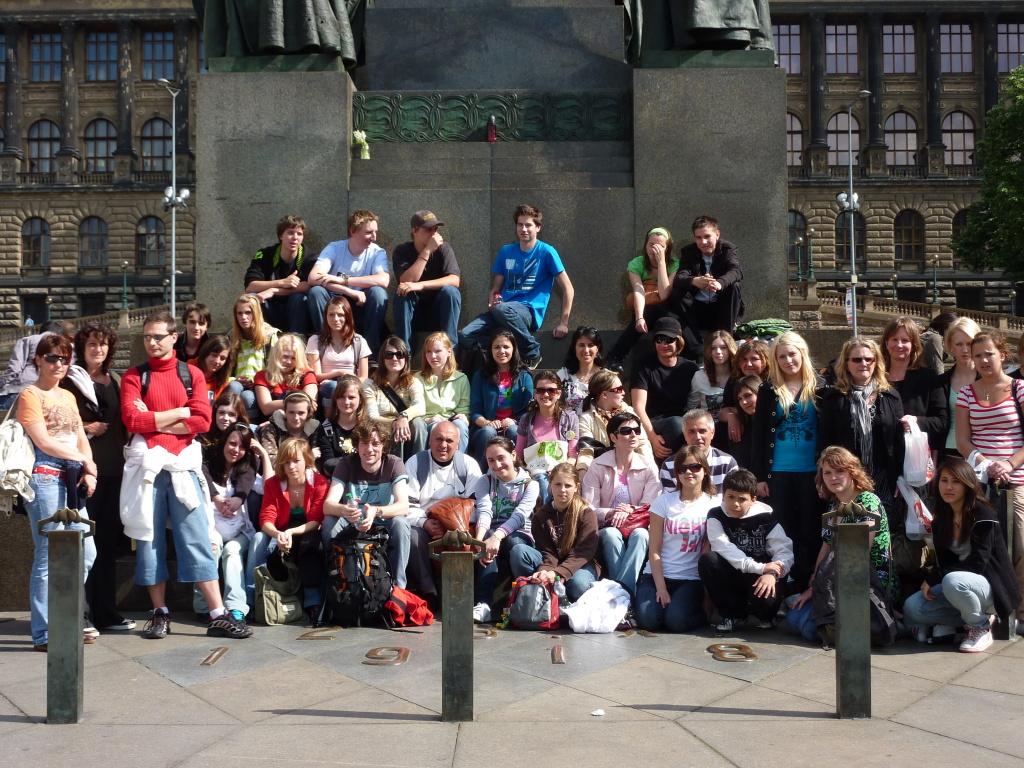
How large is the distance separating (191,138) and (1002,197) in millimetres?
40974

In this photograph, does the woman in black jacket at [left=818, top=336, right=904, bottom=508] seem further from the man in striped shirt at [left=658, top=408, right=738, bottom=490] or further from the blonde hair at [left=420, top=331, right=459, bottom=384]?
the blonde hair at [left=420, top=331, right=459, bottom=384]

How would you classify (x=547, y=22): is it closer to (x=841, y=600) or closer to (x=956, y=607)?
(x=956, y=607)

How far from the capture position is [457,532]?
5781mm

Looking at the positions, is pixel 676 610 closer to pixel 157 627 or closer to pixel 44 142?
pixel 157 627

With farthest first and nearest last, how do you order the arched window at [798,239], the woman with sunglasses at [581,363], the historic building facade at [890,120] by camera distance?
the historic building facade at [890,120] < the arched window at [798,239] < the woman with sunglasses at [581,363]

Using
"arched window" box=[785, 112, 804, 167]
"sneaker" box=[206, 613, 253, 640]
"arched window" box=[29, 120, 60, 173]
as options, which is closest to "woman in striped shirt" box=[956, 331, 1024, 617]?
"sneaker" box=[206, 613, 253, 640]

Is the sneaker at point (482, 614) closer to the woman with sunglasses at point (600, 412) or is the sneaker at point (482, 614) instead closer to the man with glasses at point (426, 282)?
the woman with sunglasses at point (600, 412)

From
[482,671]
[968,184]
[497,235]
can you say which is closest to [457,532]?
[482,671]

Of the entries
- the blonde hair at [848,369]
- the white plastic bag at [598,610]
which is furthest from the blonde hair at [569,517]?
the blonde hair at [848,369]

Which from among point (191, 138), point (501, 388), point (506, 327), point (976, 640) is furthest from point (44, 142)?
point (976, 640)

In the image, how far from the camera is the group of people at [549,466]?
744 cm

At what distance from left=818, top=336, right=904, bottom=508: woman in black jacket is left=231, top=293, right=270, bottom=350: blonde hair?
13.1ft

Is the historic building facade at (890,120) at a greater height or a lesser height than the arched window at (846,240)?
Answer: greater

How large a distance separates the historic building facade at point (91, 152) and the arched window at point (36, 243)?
0.05 m
